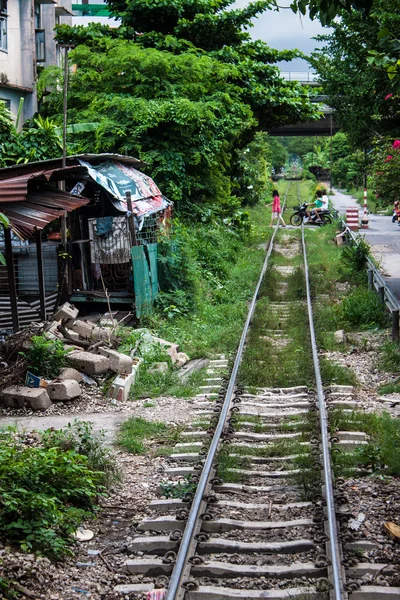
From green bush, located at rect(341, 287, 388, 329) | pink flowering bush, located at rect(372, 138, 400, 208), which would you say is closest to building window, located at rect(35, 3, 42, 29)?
pink flowering bush, located at rect(372, 138, 400, 208)

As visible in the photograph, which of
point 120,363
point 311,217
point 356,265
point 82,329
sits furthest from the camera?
point 311,217

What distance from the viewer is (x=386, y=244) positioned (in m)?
27.5

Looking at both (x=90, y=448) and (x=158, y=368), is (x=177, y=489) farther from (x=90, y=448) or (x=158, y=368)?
(x=158, y=368)

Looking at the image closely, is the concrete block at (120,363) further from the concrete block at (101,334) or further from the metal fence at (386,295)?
the metal fence at (386,295)

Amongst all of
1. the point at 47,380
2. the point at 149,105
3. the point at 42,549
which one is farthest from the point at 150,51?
the point at 42,549

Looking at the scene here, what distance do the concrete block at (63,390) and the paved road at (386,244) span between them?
906 centimetres

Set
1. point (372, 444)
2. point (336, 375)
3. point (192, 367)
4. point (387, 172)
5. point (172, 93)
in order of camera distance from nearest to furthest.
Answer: point (372, 444)
point (336, 375)
point (192, 367)
point (387, 172)
point (172, 93)

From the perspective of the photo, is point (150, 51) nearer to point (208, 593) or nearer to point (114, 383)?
point (114, 383)

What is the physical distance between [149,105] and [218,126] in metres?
2.55

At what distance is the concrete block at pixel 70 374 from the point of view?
10586 millimetres

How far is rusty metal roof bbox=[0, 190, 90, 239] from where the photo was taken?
1084cm

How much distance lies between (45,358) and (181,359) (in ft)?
7.89

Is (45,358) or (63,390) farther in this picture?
(45,358)

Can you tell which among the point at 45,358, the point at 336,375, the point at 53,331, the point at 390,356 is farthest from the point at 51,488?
the point at 390,356
